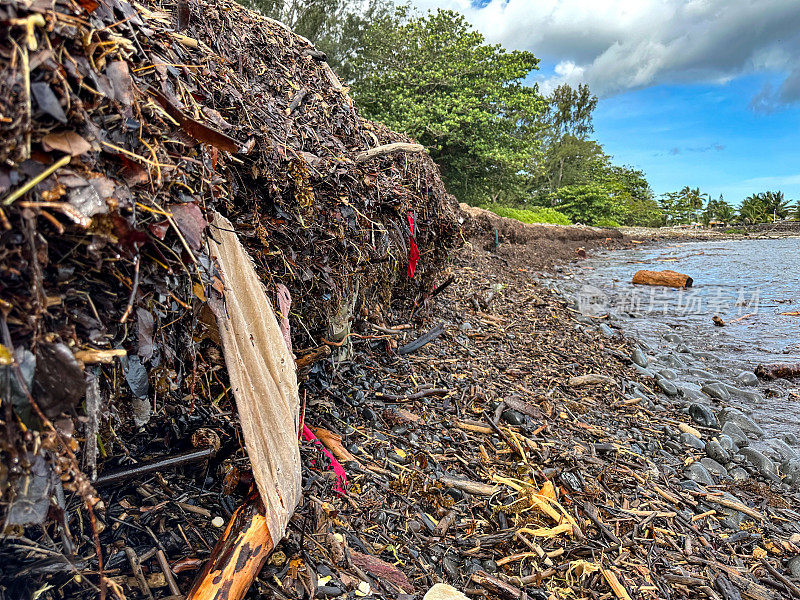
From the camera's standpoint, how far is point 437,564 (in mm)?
2131

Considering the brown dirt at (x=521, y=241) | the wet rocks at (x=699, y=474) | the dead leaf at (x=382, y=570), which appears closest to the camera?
the dead leaf at (x=382, y=570)

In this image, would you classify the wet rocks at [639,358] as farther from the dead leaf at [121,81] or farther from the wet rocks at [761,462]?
the dead leaf at [121,81]

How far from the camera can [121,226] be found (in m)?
1.18

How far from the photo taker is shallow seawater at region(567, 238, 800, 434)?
248 inches

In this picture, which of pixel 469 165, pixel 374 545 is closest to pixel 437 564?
pixel 374 545

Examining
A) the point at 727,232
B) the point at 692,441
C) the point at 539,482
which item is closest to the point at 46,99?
the point at 539,482

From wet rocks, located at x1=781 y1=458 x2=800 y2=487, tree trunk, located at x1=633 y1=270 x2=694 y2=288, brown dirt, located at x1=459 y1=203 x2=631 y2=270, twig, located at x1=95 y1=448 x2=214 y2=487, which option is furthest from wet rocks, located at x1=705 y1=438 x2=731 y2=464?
tree trunk, located at x1=633 y1=270 x2=694 y2=288

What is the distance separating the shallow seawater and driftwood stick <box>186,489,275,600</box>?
542cm

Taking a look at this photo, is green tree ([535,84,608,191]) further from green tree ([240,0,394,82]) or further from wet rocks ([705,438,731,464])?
wet rocks ([705,438,731,464])

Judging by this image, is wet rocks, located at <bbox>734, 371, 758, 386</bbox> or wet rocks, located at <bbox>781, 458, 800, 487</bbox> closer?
wet rocks, located at <bbox>781, 458, 800, 487</bbox>

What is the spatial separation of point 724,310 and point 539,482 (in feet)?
30.2

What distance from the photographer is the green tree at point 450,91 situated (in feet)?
57.3

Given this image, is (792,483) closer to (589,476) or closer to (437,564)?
(589,476)

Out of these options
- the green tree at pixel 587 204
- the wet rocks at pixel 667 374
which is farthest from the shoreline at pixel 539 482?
the green tree at pixel 587 204
